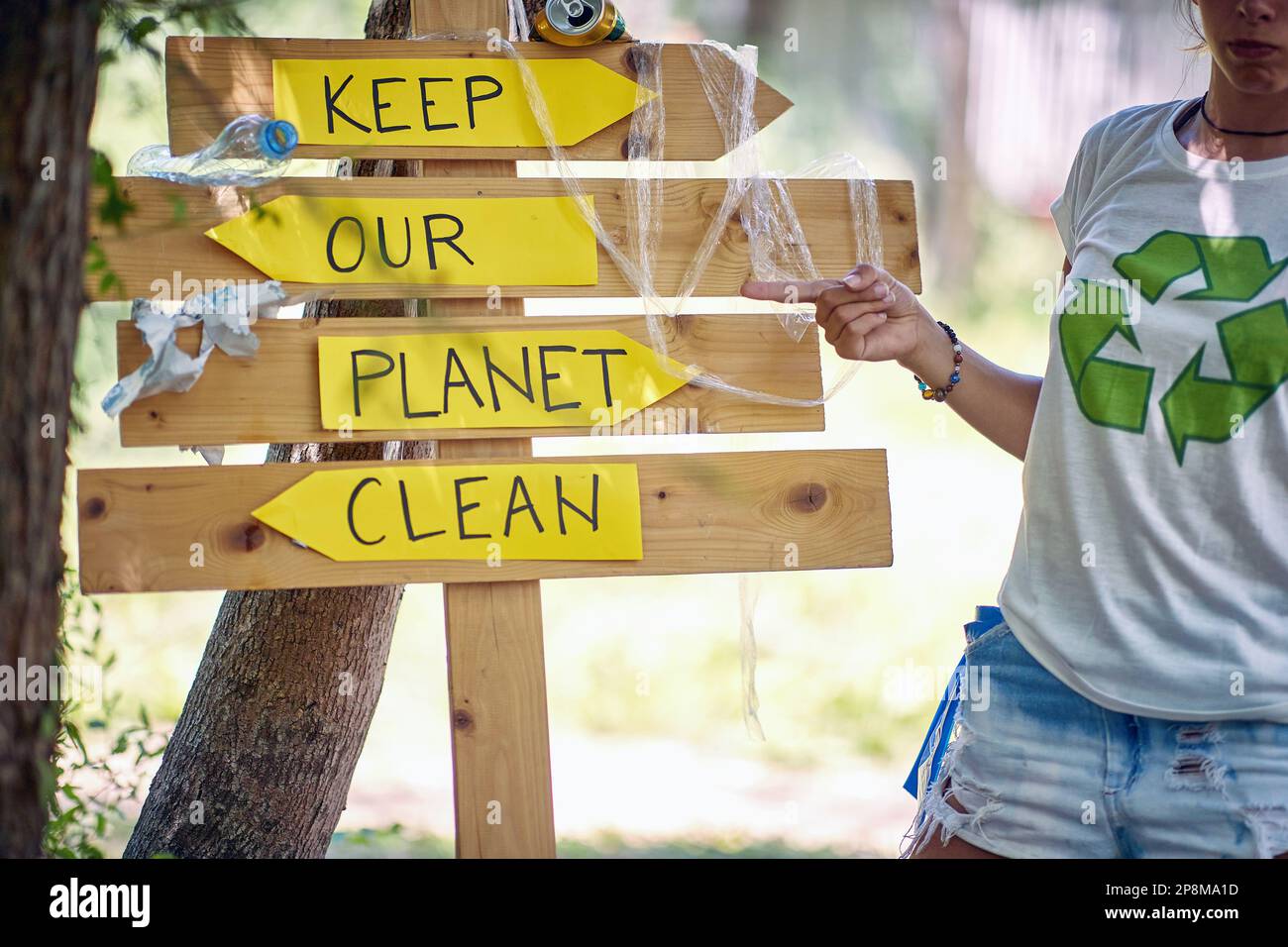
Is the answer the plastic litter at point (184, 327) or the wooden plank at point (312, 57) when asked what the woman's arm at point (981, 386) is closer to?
the wooden plank at point (312, 57)

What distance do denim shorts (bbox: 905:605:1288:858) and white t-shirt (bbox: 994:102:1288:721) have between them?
3cm

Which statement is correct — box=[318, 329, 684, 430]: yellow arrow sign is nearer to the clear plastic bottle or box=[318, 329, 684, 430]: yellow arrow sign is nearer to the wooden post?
the wooden post

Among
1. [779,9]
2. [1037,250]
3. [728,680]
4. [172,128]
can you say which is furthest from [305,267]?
[779,9]

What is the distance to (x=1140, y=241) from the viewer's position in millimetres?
1731

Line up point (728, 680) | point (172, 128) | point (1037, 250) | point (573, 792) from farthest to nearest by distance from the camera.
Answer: point (1037, 250) → point (728, 680) → point (573, 792) → point (172, 128)

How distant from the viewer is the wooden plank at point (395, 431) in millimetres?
1829

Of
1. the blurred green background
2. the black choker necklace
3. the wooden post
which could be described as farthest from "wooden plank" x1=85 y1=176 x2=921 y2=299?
the black choker necklace

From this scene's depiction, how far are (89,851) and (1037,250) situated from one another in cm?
692

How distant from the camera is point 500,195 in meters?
1.95

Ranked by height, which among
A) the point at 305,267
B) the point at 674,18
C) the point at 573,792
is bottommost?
the point at 573,792

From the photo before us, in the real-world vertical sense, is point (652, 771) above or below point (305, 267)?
below

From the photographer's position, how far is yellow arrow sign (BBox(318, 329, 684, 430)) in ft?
6.11

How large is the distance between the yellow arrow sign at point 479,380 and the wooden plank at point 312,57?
29 cm
